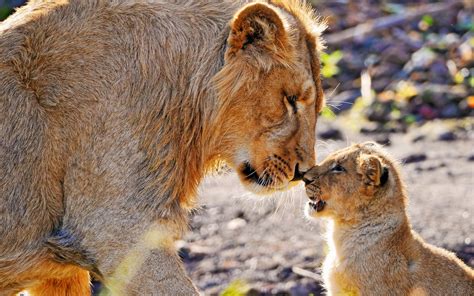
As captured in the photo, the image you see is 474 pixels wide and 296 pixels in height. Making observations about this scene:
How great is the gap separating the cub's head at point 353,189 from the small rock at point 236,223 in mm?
2137

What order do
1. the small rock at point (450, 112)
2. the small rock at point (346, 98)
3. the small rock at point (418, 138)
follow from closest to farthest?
the small rock at point (418, 138) < the small rock at point (450, 112) < the small rock at point (346, 98)

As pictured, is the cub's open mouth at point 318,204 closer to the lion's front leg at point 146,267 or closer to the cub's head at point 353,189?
the cub's head at point 353,189

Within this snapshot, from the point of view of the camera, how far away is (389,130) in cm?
1038

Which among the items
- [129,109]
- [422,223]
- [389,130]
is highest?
[129,109]

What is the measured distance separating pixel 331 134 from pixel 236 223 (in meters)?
2.19

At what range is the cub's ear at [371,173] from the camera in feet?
19.9

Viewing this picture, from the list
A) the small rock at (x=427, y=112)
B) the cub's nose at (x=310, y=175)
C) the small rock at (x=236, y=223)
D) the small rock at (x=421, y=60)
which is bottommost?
the small rock at (x=421, y=60)

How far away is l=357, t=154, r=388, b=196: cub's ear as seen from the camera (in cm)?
607

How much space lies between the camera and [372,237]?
6.13 metres

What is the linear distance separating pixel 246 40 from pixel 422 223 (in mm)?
2668

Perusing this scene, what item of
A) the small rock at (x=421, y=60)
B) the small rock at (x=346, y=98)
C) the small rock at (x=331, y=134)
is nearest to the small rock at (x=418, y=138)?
the small rock at (x=331, y=134)

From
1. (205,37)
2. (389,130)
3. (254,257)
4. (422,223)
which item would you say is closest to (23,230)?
(205,37)

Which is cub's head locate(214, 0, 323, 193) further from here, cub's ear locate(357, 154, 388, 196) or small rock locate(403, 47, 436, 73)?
small rock locate(403, 47, 436, 73)

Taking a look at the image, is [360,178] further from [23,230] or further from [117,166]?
[23,230]
